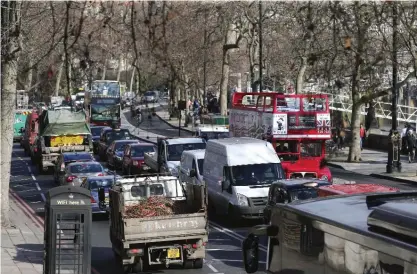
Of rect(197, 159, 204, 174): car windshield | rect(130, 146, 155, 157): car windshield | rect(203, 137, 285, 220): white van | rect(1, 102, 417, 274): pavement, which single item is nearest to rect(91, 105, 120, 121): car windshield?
rect(130, 146, 155, 157): car windshield

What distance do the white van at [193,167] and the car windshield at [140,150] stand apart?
983 centimetres

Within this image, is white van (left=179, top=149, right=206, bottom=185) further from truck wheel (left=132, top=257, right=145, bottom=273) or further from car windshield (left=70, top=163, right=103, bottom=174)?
truck wheel (left=132, top=257, right=145, bottom=273)

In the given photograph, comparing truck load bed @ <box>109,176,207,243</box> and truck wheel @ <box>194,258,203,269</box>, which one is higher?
truck load bed @ <box>109,176,207,243</box>

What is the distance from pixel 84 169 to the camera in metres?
34.4

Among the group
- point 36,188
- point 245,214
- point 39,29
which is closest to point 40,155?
point 36,188

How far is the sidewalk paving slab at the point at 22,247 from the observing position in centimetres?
1912

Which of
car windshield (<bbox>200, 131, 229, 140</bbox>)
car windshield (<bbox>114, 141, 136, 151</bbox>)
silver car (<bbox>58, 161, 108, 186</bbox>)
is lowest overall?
silver car (<bbox>58, 161, 108, 186</bbox>)

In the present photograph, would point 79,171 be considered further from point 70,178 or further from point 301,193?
point 301,193

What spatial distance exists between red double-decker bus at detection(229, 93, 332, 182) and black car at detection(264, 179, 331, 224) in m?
8.28

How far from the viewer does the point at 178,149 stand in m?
34.5

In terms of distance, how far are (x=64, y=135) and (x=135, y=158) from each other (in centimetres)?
707

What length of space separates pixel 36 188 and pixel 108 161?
29.5ft

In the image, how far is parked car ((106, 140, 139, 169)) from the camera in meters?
43.2

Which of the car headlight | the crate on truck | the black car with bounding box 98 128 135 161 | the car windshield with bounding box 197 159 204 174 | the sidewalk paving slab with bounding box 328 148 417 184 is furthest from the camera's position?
the black car with bounding box 98 128 135 161
